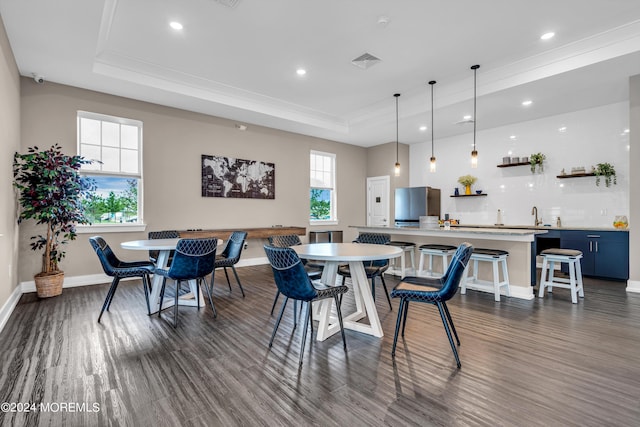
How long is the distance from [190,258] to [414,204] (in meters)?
5.57

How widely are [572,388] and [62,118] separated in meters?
6.32

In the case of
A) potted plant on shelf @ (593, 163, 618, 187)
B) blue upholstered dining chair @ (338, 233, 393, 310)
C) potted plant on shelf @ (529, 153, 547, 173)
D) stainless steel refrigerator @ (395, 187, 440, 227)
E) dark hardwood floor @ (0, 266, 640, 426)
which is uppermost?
potted plant on shelf @ (529, 153, 547, 173)

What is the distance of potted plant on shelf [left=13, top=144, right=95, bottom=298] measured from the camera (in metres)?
3.90

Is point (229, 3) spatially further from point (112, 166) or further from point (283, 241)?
point (112, 166)

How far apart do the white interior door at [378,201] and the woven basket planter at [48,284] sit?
20.5ft

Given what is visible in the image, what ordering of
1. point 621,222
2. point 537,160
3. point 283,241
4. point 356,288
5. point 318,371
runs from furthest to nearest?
1. point 537,160
2. point 621,222
3. point 283,241
4. point 356,288
5. point 318,371

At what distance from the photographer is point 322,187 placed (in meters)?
7.91

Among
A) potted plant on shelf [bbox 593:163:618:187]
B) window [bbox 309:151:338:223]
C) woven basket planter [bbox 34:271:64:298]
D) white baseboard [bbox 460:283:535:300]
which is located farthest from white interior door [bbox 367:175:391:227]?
woven basket planter [bbox 34:271:64:298]

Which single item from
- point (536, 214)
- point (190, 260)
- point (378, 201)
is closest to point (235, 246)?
point (190, 260)

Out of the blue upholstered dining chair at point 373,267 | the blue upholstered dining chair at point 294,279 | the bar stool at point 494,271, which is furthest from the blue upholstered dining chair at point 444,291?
the bar stool at point 494,271

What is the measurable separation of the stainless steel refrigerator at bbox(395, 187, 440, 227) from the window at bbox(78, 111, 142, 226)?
543cm

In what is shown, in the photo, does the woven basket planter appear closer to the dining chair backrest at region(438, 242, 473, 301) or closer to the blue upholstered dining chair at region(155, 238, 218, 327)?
Answer: the blue upholstered dining chair at region(155, 238, 218, 327)

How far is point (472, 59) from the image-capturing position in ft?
14.3

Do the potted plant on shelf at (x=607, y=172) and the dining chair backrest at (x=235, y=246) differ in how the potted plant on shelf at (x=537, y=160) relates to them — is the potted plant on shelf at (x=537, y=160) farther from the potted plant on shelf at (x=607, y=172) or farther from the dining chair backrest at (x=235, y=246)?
the dining chair backrest at (x=235, y=246)
